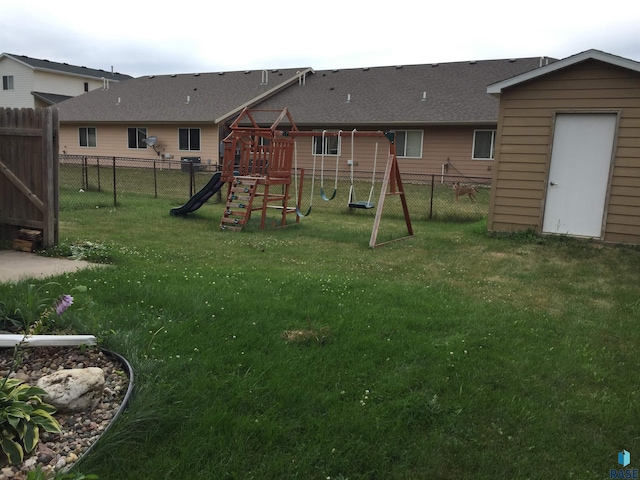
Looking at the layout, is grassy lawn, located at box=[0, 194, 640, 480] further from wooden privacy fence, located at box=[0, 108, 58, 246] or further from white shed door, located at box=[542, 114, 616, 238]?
white shed door, located at box=[542, 114, 616, 238]

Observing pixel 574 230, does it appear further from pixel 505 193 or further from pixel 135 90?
pixel 135 90

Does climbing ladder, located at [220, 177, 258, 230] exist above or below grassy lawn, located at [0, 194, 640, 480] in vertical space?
above

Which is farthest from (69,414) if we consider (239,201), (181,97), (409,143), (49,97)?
(49,97)

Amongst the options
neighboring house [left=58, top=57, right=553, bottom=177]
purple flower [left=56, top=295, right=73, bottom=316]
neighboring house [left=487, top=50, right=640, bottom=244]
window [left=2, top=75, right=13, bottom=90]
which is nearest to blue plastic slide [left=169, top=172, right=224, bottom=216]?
neighboring house [left=487, top=50, right=640, bottom=244]

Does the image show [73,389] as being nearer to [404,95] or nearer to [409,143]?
[409,143]

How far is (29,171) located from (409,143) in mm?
16211

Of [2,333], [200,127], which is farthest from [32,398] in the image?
[200,127]

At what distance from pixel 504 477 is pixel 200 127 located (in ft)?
75.6

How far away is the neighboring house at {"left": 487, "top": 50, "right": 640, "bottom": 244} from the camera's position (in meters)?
8.12

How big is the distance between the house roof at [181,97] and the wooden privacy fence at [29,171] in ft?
54.7

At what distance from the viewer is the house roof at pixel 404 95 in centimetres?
1967

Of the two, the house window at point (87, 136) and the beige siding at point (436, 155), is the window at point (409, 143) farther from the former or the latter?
the house window at point (87, 136)

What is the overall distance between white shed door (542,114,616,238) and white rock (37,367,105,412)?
807cm

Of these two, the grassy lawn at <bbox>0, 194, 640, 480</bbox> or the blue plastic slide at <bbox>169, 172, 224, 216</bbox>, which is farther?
the blue plastic slide at <bbox>169, 172, 224, 216</bbox>
